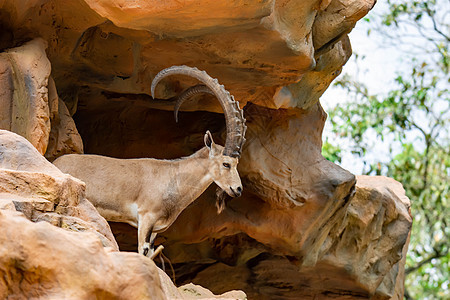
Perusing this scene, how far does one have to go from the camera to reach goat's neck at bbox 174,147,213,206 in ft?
18.6

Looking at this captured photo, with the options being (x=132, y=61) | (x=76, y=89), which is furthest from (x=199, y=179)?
(x=76, y=89)

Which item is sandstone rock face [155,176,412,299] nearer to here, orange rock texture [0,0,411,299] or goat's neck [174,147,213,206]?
orange rock texture [0,0,411,299]

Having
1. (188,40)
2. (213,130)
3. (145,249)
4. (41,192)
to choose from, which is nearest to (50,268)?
Result: (41,192)

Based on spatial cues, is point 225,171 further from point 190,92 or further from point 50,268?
point 50,268

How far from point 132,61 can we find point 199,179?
4.12 ft

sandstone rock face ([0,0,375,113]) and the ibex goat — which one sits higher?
sandstone rock face ([0,0,375,113])

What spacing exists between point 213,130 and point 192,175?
1.54 metres

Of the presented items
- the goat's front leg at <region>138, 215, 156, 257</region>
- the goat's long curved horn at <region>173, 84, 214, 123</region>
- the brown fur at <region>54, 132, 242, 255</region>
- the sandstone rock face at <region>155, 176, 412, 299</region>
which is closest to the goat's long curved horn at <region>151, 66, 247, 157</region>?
the brown fur at <region>54, 132, 242, 255</region>

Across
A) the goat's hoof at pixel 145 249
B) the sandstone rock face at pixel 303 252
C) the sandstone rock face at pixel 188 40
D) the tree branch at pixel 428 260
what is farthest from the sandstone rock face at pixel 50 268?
the tree branch at pixel 428 260

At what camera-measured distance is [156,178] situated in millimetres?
5652

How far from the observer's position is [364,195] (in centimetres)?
800

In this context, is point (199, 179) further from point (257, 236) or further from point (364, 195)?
point (364, 195)

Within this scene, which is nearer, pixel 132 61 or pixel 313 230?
pixel 132 61

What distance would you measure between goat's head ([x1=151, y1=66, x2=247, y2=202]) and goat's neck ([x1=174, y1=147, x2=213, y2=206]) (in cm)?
7
